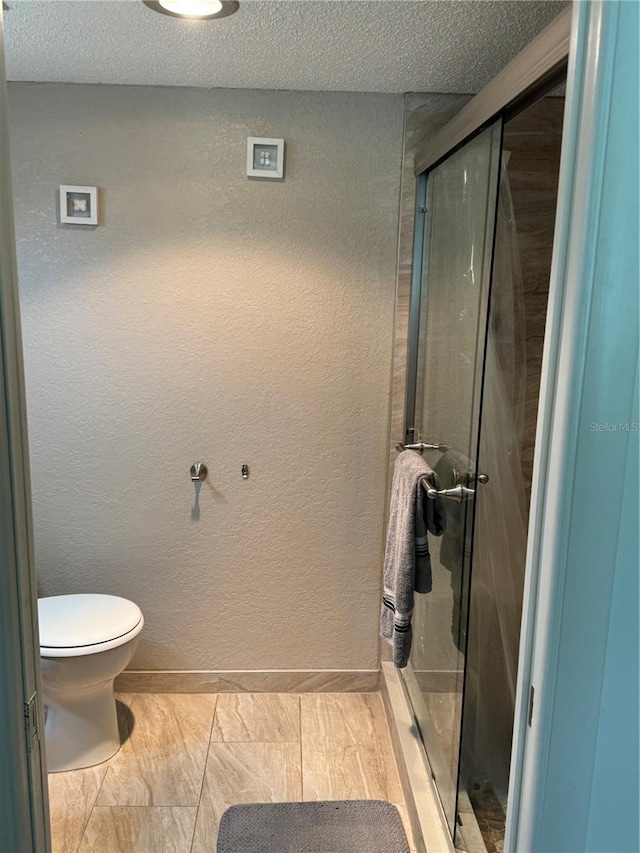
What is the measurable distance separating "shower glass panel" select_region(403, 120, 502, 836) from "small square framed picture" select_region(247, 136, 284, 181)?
53 centimetres

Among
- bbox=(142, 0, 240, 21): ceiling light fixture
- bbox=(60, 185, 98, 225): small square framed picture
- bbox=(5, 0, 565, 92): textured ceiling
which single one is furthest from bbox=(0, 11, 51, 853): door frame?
Result: bbox=(60, 185, 98, 225): small square framed picture

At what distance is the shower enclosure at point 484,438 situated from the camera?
178 cm

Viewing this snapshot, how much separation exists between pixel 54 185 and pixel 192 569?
1478mm

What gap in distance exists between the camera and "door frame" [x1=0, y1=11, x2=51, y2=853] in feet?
2.99

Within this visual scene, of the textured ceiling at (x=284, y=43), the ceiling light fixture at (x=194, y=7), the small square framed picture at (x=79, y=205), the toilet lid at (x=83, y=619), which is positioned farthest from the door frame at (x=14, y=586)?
the small square framed picture at (x=79, y=205)

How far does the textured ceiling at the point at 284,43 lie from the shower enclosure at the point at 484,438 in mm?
264

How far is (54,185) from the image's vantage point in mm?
2299

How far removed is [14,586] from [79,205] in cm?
Result: 173

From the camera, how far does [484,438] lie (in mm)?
→ 1801

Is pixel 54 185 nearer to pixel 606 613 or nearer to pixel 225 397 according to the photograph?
pixel 225 397

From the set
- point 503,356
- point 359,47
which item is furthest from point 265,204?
point 503,356

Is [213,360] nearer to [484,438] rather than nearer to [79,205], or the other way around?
[79,205]

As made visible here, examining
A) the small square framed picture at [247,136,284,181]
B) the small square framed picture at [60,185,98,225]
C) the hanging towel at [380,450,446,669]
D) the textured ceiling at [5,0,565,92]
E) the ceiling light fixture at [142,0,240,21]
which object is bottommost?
the hanging towel at [380,450,446,669]

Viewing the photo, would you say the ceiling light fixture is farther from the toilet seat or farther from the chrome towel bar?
the toilet seat
